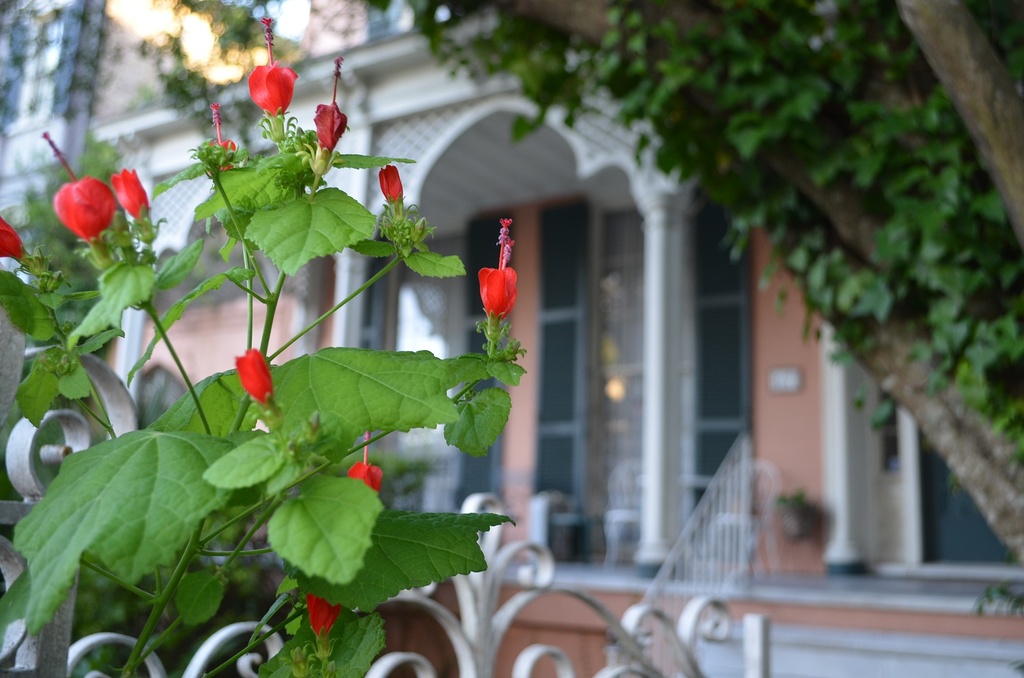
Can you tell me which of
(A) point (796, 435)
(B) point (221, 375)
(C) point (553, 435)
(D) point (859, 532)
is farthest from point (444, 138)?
(B) point (221, 375)

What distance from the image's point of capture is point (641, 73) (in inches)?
126

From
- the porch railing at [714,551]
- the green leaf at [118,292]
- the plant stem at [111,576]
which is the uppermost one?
the green leaf at [118,292]

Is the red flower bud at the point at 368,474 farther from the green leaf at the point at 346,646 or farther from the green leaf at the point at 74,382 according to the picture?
the green leaf at the point at 74,382

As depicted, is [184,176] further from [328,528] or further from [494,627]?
[494,627]

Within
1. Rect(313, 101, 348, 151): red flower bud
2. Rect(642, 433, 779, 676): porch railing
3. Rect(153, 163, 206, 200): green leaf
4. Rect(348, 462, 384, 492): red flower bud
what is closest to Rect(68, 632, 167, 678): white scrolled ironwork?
Rect(348, 462, 384, 492): red flower bud

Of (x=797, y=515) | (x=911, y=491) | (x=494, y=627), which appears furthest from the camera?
(x=911, y=491)

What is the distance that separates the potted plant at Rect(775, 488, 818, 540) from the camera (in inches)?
248

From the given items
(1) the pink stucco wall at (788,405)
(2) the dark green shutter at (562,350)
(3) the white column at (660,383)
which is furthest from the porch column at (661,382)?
(2) the dark green shutter at (562,350)

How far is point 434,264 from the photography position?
73 centimetres

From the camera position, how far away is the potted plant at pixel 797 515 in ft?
20.7

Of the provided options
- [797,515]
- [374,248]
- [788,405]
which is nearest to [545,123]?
[788,405]

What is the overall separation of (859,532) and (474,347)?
3480 millimetres

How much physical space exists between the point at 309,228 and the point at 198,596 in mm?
404

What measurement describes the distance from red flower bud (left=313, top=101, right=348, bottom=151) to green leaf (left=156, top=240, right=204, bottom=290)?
11 cm
